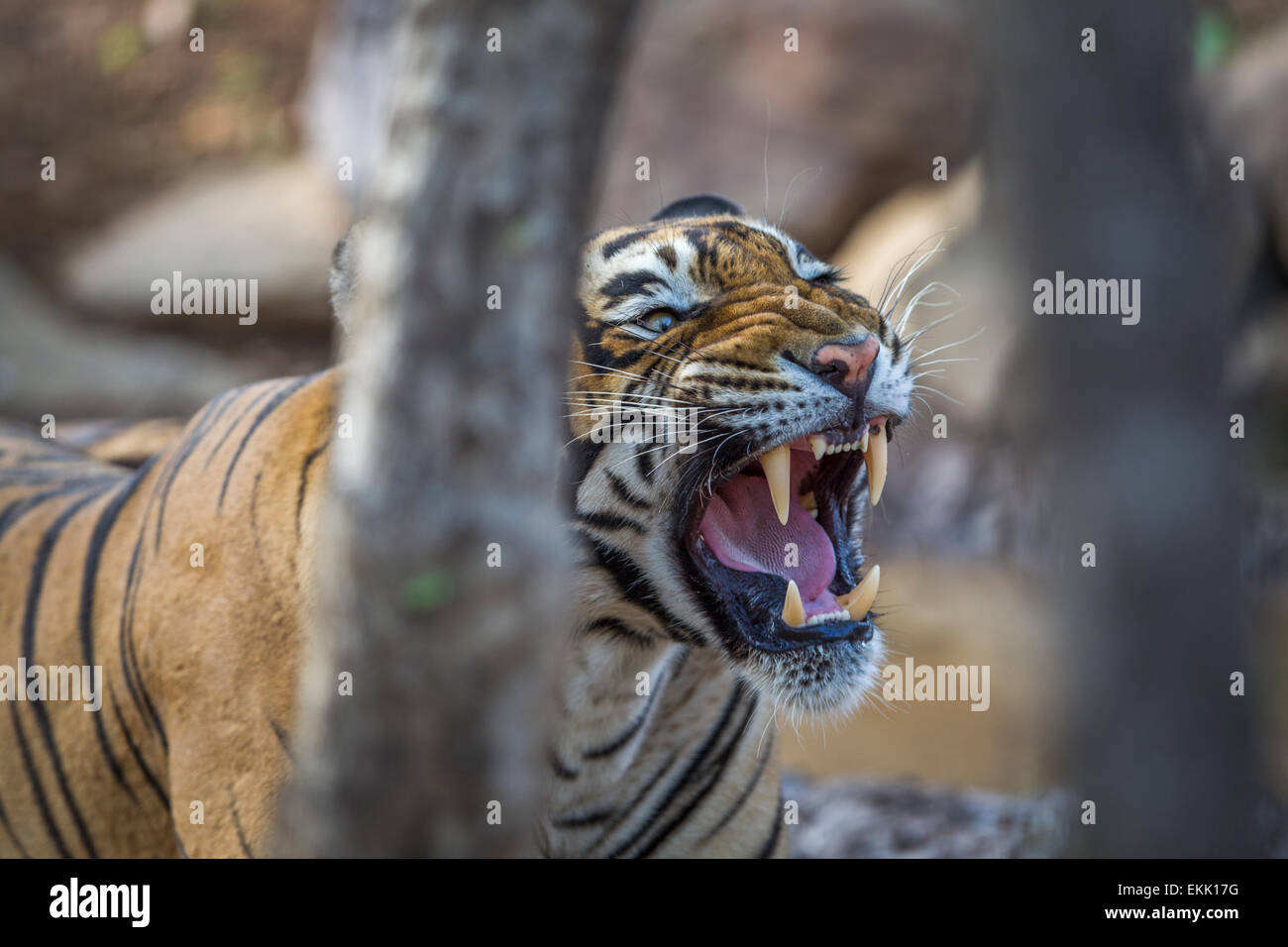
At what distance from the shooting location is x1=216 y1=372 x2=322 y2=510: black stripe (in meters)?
2.54

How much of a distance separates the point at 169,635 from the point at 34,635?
575 millimetres

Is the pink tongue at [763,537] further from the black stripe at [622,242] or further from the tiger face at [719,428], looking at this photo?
the black stripe at [622,242]

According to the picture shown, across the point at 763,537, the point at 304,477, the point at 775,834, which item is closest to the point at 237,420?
the point at 304,477

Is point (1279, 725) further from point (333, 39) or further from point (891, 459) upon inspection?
point (333, 39)

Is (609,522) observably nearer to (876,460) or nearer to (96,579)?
(876,460)

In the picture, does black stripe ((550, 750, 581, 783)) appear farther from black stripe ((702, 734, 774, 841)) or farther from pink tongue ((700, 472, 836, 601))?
pink tongue ((700, 472, 836, 601))

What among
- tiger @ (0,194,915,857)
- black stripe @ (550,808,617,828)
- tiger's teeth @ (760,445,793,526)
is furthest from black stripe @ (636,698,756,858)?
tiger's teeth @ (760,445,793,526)

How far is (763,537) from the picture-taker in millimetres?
2691

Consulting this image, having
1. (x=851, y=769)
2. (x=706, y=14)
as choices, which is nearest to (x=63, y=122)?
(x=706, y=14)

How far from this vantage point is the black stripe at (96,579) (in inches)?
103

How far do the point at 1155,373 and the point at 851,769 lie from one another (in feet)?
11.9

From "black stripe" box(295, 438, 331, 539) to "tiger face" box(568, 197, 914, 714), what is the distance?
48 centimetres

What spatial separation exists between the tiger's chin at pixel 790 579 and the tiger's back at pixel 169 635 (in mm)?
786
